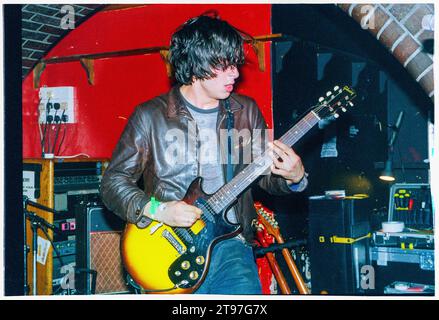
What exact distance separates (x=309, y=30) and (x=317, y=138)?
2.64 ft

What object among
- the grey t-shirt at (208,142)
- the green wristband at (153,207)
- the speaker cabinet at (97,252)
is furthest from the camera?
the speaker cabinet at (97,252)

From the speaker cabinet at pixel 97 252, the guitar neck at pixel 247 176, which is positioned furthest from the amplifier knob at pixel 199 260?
the speaker cabinet at pixel 97 252

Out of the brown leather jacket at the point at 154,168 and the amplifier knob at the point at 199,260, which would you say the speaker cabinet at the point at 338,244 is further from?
the amplifier knob at the point at 199,260

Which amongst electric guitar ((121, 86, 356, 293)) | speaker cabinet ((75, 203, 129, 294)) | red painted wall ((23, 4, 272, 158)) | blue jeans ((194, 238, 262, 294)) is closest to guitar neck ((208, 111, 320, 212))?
electric guitar ((121, 86, 356, 293))

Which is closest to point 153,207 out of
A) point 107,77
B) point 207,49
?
point 207,49

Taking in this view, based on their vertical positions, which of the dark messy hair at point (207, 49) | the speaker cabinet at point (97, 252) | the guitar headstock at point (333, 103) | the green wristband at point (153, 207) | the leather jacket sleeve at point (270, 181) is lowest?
the speaker cabinet at point (97, 252)

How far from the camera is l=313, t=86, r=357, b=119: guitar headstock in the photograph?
96.8 inches

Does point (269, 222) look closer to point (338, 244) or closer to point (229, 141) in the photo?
point (338, 244)

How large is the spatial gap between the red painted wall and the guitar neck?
1.95 metres

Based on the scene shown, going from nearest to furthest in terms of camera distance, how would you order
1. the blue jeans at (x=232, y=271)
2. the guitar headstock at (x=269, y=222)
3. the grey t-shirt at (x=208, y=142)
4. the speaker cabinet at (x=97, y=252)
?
1. the blue jeans at (x=232, y=271)
2. the grey t-shirt at (x=208, y=142)
3. the speaker cabinet at (x=97, y=252)
4. the guitar headstock at (x=269, y=222)

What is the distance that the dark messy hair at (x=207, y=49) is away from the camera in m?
2.45

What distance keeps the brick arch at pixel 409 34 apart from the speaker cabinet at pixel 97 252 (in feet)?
7.06

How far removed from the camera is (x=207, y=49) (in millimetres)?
2455

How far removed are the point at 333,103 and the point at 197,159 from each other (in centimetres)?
69
